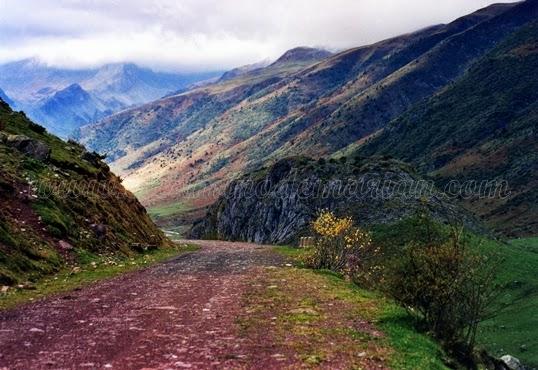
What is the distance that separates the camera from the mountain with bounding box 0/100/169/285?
1141 inches

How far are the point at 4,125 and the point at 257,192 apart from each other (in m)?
62.3

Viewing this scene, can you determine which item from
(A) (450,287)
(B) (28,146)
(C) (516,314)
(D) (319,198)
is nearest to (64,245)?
(B) (28,146)

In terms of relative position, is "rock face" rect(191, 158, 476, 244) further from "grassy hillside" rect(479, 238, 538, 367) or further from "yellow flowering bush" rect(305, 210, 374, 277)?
"yellow flowering bush" rect(305, 210, 374, 277)

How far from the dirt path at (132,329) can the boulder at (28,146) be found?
20.4 metres

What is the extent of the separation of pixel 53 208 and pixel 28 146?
1073 centimetres

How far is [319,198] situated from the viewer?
84.4 meters

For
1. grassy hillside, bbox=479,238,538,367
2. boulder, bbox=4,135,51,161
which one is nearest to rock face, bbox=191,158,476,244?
grassy hillside, bbox=479,238,538,367

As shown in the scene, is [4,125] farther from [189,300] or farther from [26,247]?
[189,300]

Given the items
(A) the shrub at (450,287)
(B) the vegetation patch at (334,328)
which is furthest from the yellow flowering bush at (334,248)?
(A) the shrub at (450,287)

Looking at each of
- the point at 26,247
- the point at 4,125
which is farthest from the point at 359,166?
the point at 26,247

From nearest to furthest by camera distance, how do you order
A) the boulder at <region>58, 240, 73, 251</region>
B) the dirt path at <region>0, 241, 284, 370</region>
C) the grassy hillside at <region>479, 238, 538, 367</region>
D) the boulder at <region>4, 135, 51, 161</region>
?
the dirt path at <region>0, 241, 284, 370</region> → the boulder at <region>58, 240, 73, 251</region> → the grassy hillside at <region>479, 238, 538, 367</region> → the boulder at <region>4, 135, 51, 161</region>

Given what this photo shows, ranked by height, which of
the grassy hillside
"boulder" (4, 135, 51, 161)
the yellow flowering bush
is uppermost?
"boulder" (4, 135, 51, 161)

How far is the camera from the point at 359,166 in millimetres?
85438

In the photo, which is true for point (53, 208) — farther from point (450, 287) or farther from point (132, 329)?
point (450, 287)
